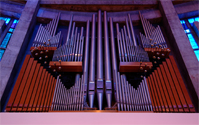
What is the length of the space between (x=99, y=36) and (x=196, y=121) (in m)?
5.11

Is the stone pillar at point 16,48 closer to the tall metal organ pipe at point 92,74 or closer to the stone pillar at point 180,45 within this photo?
the tall metal organ pipe at point 92,74

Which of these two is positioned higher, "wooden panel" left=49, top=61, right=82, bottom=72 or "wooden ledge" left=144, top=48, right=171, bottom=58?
"wooden ledge" left=144, top=48, right=171, bottom=58

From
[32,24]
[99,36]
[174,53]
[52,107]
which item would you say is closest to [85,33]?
[99,36]

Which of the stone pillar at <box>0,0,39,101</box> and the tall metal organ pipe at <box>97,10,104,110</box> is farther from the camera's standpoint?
the stone pillar at <box>0,0,39,101</box>

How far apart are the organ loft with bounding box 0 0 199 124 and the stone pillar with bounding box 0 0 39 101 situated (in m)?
0.03

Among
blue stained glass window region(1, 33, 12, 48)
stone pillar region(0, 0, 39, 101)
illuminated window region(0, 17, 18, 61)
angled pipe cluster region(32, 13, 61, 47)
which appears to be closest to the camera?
stone pillar region(0, 0, 39, 101)

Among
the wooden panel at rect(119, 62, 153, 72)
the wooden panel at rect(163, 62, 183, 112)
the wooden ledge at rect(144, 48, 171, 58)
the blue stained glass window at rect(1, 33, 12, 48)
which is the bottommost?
the wooden panel at rect(163, 62, 183, 112)

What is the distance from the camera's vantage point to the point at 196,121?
13.7 ft

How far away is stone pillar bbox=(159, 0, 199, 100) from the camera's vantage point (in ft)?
20.6

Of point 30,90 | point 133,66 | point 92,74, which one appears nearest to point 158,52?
point 133,66

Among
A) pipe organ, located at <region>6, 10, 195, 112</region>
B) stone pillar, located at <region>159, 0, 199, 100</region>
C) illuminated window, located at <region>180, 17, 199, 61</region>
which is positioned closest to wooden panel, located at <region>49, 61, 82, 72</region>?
pipe organ, located at <region>6, 10, 195, 112</region>

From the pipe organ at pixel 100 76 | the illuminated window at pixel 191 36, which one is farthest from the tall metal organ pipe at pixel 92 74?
the illuminated window at pixel 191 36

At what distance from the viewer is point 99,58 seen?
279 inches

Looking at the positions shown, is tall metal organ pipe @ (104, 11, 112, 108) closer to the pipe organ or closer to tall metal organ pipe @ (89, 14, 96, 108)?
the pipe organ
